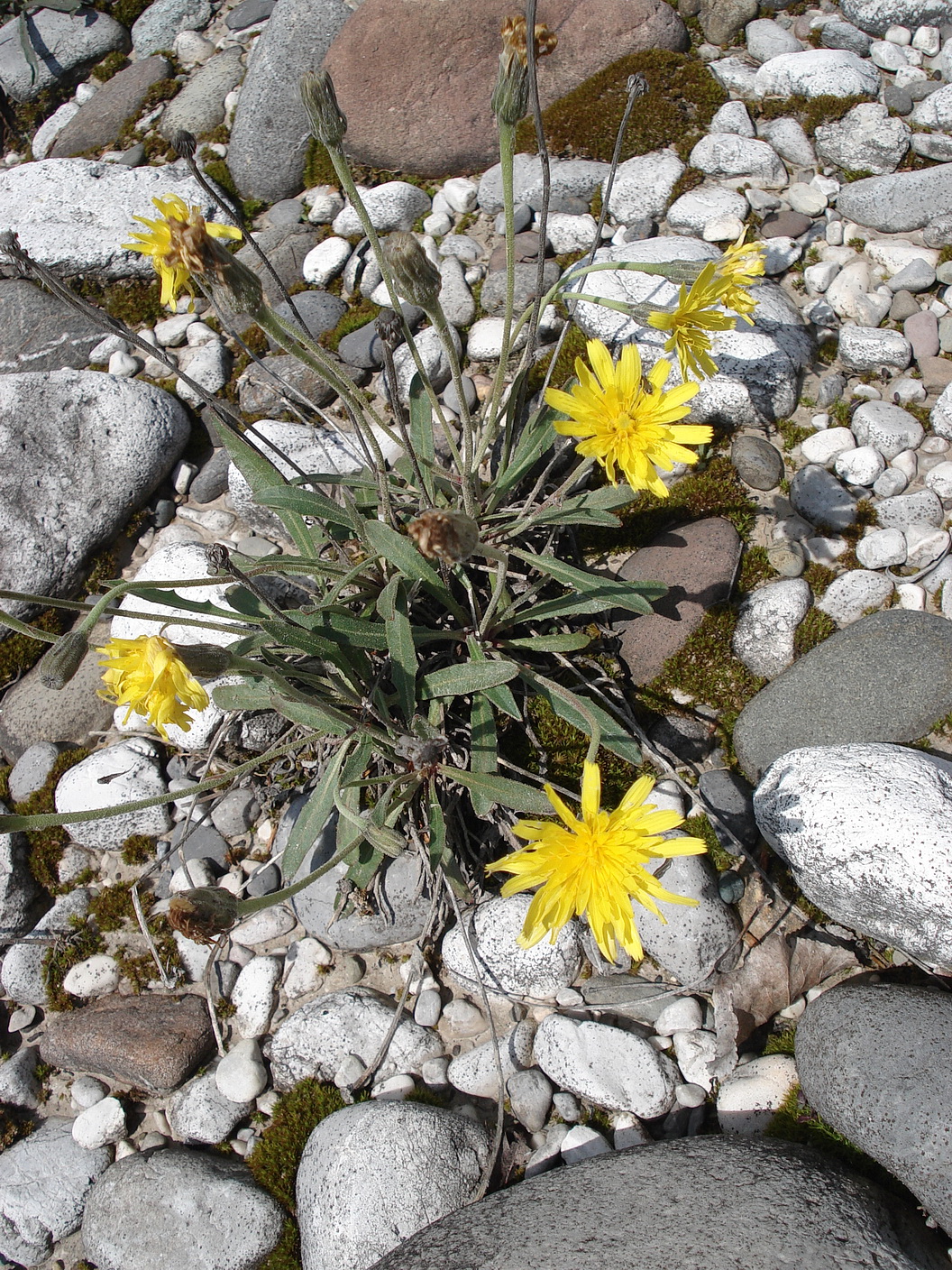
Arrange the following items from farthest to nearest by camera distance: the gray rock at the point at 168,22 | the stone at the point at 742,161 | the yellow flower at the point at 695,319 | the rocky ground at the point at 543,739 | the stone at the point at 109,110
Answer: the gray rock at the point at 168,22
the stone at the point at 109,110
the stone at the point at 742,161
the rocky ground at the point at 543,739
the yellow flower at the point at 695,319

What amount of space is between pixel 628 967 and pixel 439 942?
0.66m

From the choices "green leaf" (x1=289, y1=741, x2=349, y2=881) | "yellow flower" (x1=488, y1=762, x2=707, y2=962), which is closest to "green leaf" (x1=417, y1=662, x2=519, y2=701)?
"green leaf" (x1=289, y1=741, x2=349, y2=881)

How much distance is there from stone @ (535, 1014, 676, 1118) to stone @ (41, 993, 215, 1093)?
1.24 meters

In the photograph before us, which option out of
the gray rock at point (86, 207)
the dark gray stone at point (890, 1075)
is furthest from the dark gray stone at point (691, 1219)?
the gray rock at point (86, 207)

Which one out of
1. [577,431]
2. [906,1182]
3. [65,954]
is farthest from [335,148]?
[906,1182]

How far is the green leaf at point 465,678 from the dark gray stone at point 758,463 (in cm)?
150

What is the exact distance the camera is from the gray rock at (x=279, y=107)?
471 centimetres

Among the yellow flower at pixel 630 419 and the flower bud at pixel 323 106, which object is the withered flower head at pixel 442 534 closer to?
the yellow flower at pixel 630 419

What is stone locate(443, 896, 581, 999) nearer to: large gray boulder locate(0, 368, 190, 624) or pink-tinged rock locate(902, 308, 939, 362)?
large gray boulder locate(0, 368, 190, 624)

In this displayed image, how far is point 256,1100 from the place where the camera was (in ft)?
9.09

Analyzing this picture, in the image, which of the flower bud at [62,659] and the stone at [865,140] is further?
the stone at [865,140]

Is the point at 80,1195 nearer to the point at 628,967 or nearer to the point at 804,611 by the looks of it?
the point at 628,967

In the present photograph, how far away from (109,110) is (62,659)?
16.7 feet

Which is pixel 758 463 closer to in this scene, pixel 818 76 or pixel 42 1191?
pixel 818 76
